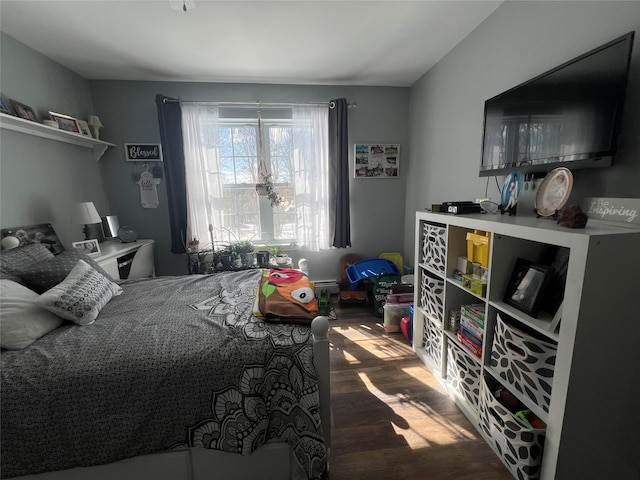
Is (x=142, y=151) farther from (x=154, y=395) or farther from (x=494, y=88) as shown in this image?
(x=494, y=88)

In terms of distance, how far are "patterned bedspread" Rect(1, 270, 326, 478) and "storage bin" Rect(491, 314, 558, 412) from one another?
0.91 m

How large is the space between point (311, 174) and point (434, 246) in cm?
170

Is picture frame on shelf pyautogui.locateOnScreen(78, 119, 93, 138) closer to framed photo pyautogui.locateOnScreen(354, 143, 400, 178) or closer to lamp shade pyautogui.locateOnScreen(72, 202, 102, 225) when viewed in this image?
lamp shade pyautogui.locateOnScreen(72, 202, 102, 225)

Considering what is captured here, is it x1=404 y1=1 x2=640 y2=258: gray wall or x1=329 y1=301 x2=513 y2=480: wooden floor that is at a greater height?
x1=404 y1=1 x2=640 y2=258: gray wall

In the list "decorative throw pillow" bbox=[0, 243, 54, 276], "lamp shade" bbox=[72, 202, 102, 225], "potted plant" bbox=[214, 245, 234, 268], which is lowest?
"potted plant" bbox=[214, 245, 234, 268]

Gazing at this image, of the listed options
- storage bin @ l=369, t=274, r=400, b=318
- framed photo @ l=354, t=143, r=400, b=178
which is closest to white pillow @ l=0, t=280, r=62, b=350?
storage bin @ l=369, t=274, r=400, b=318

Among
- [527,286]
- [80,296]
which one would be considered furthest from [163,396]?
[527,286]

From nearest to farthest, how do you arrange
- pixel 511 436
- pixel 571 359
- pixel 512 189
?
pixel 571 359 < pixel 511 436 < pixel 512 189

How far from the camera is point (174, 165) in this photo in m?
2.79

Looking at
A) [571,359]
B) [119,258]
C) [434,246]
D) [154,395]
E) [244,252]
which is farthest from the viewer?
[244,252]

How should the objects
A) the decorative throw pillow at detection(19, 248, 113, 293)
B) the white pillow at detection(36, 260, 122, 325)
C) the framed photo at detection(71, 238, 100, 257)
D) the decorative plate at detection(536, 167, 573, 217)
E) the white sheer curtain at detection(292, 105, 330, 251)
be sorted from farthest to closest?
1. the white sheer curtain at detection(292, 105, 330, 251)
2. the framed photo at detection(71, 238, 100, 257)
3. the decorative throw pillow at detection(19, 248, 113, 293)
4. the white pillow at detection(36, 260, 122, 325)
5. the decorative plate at detection(536, 167, 573, 217)

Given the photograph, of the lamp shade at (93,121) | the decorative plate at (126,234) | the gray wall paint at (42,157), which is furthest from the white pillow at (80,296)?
the lamp shade at (93,121)

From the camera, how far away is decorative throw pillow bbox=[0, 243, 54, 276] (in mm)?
1455

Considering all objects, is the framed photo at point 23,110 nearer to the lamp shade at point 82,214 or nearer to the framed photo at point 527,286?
the lamp shade at point 82,214
